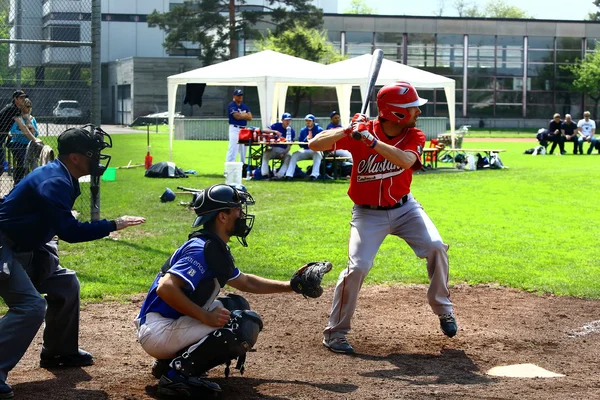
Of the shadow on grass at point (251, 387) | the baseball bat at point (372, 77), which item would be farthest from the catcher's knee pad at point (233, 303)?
the baseball bat at point (372, 77)

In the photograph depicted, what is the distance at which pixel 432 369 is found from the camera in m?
5.89

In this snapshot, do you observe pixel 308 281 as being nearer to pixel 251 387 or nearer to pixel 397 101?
pixel 251 387

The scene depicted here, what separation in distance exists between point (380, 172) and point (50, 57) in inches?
285

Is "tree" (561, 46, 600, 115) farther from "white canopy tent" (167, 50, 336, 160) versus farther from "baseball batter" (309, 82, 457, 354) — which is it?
"baseball batter" (309, 82, 457, 354)

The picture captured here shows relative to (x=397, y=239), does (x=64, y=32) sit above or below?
above

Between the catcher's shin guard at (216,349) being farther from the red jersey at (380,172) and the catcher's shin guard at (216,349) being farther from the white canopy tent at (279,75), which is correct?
the white canopy tent at (279,75)

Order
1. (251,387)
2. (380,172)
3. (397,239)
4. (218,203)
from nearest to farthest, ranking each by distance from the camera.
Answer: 1. (218,203)
2. (251,387)
3. (380,172)
4. (397,239)

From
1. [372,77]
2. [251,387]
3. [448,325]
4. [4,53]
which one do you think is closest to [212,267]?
[251,387]

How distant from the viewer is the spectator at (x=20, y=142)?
13.4 metres

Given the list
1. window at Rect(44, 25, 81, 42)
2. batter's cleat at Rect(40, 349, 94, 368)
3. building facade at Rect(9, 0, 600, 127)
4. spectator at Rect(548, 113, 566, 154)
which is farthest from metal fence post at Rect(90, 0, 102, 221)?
building facade at Rect(9, 0, 600, 127)

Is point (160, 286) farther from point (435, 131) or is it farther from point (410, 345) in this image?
point (435, 131)

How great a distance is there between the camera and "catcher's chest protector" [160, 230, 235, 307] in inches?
196

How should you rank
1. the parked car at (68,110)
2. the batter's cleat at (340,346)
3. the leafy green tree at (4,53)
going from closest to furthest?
the batter's cleat at (340,346) → the leafy green tree at (4,53) → the parked car at (68,110)

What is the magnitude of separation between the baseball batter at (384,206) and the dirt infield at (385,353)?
0.32 m
